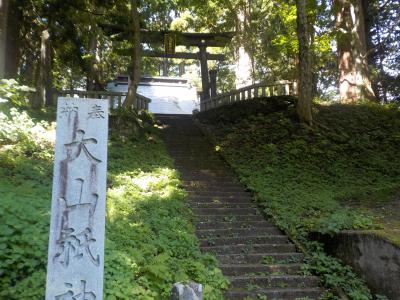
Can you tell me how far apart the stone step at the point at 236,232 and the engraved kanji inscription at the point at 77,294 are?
4.36m

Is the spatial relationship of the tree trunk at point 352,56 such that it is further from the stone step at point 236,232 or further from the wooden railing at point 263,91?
the stone step at point 236,232

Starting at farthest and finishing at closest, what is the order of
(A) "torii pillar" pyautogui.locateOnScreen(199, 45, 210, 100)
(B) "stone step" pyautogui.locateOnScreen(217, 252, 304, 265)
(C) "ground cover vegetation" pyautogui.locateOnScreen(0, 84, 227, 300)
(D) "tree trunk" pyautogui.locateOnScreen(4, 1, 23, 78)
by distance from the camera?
(A) "torii pillar" pyautogui.locateOnScreen(199, 45, 210, 100), (D) "tree trunk" pyautogui.locateOnScreen(4, 1, 23, 78), (B) "stone step" pyautogui.locateOnScreen(217, 252, 304, 265), (C) "ground cover vegetation" pyautogui.locateOnScreen(0, 84, 227, 300)

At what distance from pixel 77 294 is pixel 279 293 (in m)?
3.86

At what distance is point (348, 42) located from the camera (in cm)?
1656

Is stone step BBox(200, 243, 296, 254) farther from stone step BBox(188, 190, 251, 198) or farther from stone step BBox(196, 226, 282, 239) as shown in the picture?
stone step BBox(188, 190, 251, 198)

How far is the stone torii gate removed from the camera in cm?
1819

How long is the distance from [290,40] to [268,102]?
2443 mm

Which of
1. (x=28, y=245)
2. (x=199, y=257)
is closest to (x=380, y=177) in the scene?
(x=199, y=257)

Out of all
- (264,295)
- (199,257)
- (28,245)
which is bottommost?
(264,295)

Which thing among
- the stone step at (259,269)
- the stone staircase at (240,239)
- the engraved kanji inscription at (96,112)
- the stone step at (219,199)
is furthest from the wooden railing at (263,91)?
the engraved kanji inscription at (96,112)

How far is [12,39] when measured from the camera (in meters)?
14.2

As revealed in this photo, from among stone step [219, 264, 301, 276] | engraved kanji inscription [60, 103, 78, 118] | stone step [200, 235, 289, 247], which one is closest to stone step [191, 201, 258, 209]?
stone step [200, 235, 289, 247]

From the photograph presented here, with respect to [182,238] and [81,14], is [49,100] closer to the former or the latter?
[81,14]

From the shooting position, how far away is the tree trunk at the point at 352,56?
646 inches
